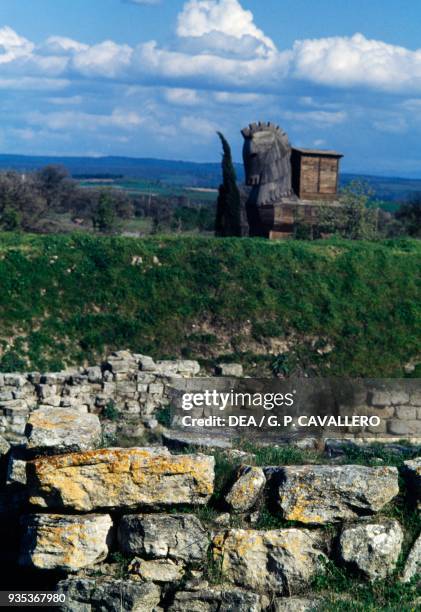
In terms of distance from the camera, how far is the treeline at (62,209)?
4172 centimetres

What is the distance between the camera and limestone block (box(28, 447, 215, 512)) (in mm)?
6797

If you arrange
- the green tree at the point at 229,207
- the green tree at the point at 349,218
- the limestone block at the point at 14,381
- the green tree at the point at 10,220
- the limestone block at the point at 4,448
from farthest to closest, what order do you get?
the green tree at the point at 10,220 < the green tree at the point at 349,218 < the green tree at the point at 229,207 < the limestone block at the point at 14,381 < the limestone block at the point at 4,448

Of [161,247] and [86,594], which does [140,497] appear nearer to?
[86,594]

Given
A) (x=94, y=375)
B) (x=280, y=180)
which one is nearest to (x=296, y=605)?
(x=94, y=375)

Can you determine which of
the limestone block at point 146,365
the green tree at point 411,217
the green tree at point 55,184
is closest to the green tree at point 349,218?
the green tree at point 411,217

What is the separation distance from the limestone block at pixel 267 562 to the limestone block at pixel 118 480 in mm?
451

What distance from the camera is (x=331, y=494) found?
22.6 feet

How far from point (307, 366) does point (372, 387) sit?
4523mm

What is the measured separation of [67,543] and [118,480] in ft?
1.89

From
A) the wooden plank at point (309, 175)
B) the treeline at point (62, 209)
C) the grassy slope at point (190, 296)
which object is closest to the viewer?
the grassy slope at point (190, 296)

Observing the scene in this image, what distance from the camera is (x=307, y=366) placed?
2516cm

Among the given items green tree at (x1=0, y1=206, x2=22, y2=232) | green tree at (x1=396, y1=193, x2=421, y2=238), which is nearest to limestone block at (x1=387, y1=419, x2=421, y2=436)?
green tree at (x1=0, y1=206, x2=22, y2=232)

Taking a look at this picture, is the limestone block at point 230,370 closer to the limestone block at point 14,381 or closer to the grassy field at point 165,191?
the limestone block at point 14,381

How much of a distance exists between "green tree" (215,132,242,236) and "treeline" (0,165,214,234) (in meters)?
8.61
